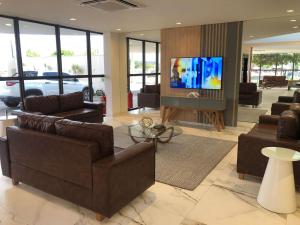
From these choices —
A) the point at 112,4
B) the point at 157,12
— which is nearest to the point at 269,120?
the point at 157,12

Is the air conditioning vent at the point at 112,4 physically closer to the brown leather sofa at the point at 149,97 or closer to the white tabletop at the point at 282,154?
the white tabletop at the point at 282,154

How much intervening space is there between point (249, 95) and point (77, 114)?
19.0 feet

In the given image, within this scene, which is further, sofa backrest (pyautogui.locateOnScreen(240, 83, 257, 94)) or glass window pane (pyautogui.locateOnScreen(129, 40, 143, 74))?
glass window pane (pyautogui.locateOnScreen(129, 40, 143, 74))

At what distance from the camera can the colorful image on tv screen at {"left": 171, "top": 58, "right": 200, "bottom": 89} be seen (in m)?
6.25

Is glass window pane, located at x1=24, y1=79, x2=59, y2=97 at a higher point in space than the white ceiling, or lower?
lower

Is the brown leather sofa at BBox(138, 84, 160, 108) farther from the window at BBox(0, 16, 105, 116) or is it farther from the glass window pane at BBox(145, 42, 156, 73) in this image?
the window at BBox(0, 16, 105, 116)

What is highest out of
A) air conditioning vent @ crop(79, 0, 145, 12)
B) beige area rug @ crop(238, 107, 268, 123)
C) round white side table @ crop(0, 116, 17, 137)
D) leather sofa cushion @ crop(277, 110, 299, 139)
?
air conditioning vent @ crop(79, 0, 145, 12)

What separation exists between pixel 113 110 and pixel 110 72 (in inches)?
46.3

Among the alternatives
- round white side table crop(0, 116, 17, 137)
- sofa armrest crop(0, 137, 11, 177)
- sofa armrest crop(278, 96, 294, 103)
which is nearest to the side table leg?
sofa armrest crop(0, 137, 11, 177)

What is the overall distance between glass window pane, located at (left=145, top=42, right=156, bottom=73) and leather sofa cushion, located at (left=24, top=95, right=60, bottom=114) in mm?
4433

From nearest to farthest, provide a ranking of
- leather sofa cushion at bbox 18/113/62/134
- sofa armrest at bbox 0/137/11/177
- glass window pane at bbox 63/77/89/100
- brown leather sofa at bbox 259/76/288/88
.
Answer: leather sofa cushion at bbox 18/113/62/134
sofa armrest at bbox 0/137/11/177
glass window pane at bbox 63/77/89/100
brown leather sofa at bbox 259/76/288/88

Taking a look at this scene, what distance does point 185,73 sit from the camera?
6418 mm

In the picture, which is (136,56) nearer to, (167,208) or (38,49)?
(38,49)

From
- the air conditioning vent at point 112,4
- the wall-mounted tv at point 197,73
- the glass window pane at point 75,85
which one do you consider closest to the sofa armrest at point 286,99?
the wall-mounted tv at point 197,73
